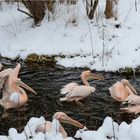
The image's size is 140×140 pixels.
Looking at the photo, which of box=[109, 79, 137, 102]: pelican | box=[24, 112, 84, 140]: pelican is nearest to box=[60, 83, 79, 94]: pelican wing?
box=[109, 79, 137, 102]: pelican

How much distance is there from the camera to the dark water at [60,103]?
7.93 metres

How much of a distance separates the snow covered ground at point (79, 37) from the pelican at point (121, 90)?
1424mm

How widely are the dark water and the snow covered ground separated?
1.96 ft

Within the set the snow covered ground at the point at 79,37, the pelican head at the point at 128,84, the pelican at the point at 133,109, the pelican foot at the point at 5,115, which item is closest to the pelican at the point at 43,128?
the pelican foot at the point at 5,115

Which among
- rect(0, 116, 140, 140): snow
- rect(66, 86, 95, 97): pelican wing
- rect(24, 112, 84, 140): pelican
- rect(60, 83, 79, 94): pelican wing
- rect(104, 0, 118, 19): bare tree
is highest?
rect(104, 0, 118, 19): bare tree

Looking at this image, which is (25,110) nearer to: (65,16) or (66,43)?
(66,43)

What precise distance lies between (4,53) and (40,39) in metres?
0.94

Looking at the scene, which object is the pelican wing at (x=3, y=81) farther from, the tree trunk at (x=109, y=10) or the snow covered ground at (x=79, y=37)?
the tree trunk at (x=109, y=10)

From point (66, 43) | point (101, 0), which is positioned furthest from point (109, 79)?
point (101, 0)

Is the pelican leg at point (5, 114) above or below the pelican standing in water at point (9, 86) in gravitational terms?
below

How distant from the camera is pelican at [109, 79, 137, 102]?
862 cm

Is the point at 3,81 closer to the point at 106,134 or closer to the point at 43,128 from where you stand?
the point at 43,128

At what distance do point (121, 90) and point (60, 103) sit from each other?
112 cm

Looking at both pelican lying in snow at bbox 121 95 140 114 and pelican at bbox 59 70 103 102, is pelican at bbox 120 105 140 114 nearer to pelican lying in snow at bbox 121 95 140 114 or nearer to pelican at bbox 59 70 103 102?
pelican lying in snow at bbox 121 95 140 114
